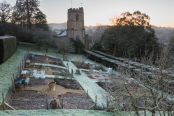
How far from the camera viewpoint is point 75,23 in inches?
1433

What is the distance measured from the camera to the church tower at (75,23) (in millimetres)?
35950

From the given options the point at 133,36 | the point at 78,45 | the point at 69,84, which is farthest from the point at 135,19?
the point at 69,84

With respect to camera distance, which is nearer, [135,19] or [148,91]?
[148,91]

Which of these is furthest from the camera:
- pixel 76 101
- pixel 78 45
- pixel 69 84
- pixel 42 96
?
pixel 78 45

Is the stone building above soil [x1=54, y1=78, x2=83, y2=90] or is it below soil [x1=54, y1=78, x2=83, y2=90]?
above

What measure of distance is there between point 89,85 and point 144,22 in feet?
70.2

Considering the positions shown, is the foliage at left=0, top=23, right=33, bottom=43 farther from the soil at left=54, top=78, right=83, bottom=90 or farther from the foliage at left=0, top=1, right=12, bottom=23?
the soil at left=54, top=78, right=83, bottom=90

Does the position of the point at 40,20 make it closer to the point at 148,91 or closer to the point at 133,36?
the point at 133,36

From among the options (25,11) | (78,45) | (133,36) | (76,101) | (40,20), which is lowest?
(76,101)

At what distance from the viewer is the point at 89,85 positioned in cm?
1229

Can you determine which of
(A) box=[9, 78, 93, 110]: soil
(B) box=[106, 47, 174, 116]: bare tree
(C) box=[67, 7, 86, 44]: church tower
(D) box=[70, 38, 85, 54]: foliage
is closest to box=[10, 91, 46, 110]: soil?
(A) box=[9, 78, 93, 110]: soil

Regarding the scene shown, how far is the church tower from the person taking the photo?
35950mm

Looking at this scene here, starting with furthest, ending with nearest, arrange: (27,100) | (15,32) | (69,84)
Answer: (15,32)
(69,84)
(27,100)

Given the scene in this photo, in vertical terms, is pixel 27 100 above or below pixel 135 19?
below
